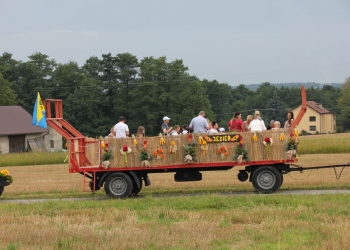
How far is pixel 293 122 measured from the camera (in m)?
17.6

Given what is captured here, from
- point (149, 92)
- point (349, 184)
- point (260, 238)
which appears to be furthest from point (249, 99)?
point (260, 238)

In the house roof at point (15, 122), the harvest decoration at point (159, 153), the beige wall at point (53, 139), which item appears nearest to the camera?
the harvest decoration at point (159, 153)

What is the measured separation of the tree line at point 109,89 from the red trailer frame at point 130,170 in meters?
63.1

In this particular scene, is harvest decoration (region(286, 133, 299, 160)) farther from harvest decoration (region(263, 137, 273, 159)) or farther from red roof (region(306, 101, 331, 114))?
red roof (region(306, 101, 331, 114))

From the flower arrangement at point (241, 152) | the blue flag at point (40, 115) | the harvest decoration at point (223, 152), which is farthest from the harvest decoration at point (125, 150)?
the flower arrangement at point (241, 152)

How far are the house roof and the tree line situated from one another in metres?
14.0

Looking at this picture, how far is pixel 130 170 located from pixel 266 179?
11.7 feet

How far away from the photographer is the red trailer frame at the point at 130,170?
17.0 metres

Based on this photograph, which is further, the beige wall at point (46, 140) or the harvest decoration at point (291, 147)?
the beige wall at point (46, 140)

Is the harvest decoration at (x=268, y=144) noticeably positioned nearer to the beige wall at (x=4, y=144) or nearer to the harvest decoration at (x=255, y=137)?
the harvest decoration at (x=255, y=137)

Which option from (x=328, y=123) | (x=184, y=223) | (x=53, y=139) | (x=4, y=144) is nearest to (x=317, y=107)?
(x=328, y=123)

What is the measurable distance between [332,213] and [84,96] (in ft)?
Answer: 242

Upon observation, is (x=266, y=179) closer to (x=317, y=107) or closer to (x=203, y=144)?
(x=203, y=144)

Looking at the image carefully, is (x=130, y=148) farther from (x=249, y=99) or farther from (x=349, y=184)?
(x=249, y=99)
